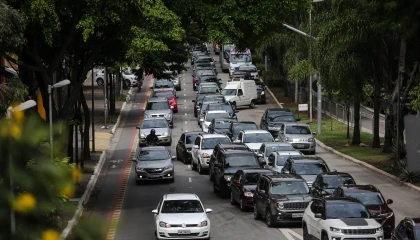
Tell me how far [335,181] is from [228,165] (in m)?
6.68

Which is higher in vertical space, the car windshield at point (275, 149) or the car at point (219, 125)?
the car at point (219, 125)

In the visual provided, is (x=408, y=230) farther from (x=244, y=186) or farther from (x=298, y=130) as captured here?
(x=298, y=130)

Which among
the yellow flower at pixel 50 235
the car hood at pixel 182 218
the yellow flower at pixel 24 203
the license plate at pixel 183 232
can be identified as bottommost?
the license plate at pixel 183 232

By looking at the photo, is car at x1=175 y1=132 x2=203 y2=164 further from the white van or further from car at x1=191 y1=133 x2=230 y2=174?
the white van

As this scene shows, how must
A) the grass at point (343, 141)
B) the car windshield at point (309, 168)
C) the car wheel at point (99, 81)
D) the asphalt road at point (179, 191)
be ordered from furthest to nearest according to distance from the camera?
the car wheel at point (99, 81), the grass at point (343, 141), the car windshield at point (309, 168), the asphalt road at point (179, 191)

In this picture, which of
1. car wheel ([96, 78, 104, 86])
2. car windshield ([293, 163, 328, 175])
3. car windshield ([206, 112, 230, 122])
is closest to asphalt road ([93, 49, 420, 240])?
car windshield ([206, 112, 230, 122])

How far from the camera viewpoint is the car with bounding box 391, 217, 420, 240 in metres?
17.3

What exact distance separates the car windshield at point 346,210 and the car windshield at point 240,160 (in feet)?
37.8

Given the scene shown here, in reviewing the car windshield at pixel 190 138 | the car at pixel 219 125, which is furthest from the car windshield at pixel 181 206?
the car at pixel 219 125

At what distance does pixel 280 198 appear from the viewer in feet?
81.7

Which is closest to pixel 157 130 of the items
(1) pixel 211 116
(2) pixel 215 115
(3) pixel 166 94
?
(1) pixel 211 116

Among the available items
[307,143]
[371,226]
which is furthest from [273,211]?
[307,143]

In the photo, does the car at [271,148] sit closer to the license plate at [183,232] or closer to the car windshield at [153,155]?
the car windshield at [153,155]

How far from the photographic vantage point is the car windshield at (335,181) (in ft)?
87.4
